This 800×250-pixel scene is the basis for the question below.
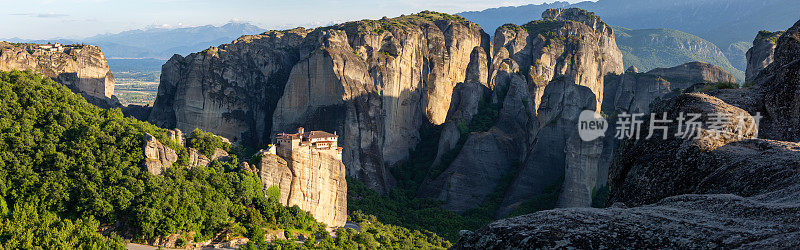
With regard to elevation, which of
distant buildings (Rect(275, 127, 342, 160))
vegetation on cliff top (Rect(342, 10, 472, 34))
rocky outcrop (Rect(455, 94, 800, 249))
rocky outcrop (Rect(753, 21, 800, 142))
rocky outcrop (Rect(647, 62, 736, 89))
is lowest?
distant buildings (Rect(275, 127, 342, 160))

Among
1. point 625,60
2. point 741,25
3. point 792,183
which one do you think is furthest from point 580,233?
point 741,25

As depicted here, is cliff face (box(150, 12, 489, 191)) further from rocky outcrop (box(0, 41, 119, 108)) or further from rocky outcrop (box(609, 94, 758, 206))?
rocky outcrop (box(609, 94, 758, 206))

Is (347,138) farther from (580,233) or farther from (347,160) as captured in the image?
(580,233)

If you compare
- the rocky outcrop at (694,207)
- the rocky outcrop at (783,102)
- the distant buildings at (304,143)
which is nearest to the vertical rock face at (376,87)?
the distant buildings at (304,143)

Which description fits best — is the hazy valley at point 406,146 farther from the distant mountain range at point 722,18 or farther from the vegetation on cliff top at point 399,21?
the distant mountain range at point 722,18

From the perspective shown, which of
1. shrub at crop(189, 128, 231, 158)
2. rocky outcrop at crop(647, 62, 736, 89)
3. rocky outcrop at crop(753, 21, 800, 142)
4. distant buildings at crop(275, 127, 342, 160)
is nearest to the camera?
rocky outcrop at crop(753, 21, 800, 142)

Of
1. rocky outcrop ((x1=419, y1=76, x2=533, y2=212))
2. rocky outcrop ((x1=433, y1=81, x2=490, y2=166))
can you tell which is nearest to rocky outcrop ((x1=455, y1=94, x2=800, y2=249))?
rocky outcrop ((x1=419, y1=76, x2=533, y2=212))
